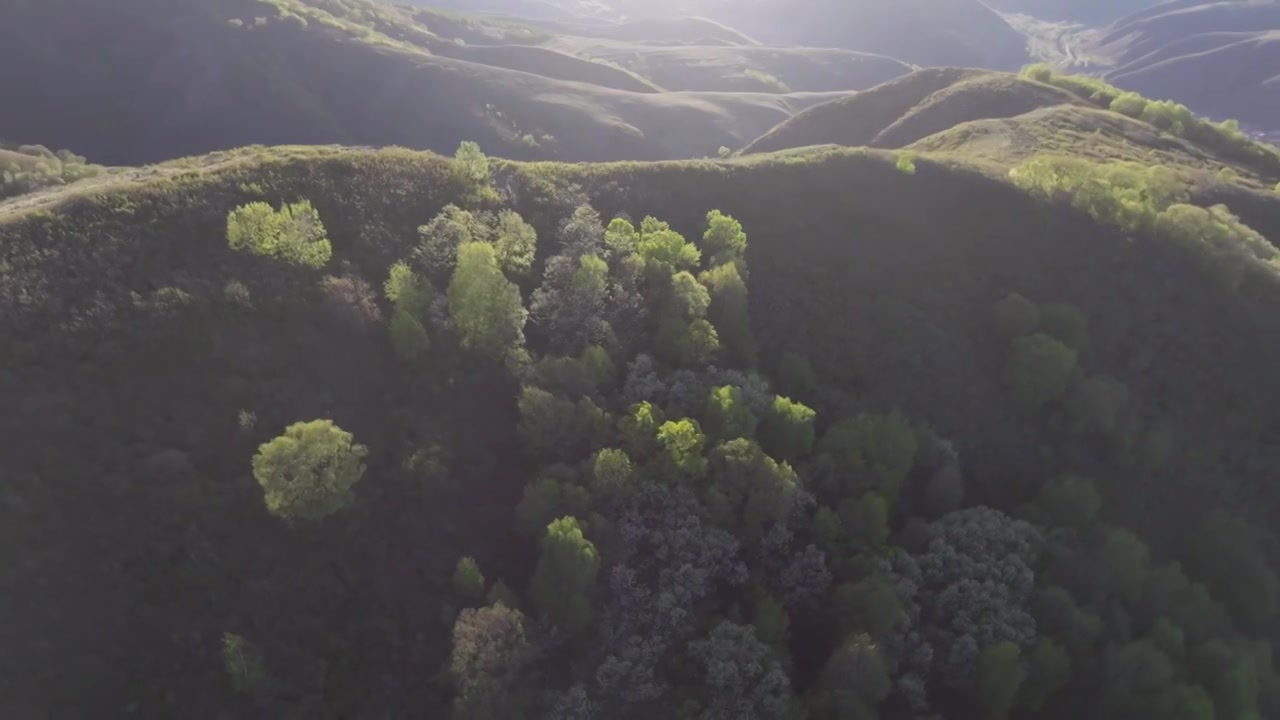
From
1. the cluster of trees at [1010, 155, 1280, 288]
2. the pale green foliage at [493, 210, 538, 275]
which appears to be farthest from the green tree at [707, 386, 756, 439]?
the cluster of trees at [1010, 155, 1280, 288]

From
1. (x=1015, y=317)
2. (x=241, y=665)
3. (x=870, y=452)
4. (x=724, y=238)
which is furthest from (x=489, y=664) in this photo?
(x=1015, y=317)

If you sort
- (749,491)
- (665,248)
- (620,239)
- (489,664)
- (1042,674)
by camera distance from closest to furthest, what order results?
(489,664) → (1042,674) → (749,491) → (665,248) → (620,239)

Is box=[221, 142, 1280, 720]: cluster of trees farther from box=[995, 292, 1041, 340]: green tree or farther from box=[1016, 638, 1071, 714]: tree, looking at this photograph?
box=[995, 292, 1041, 340]: green tree

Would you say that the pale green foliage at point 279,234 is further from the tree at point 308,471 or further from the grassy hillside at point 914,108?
the grassy hillside at point 914,108

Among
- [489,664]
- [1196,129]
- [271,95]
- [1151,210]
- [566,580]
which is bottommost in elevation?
[271,95]

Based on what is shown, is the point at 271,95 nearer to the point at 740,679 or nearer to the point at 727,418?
the point at 727,418

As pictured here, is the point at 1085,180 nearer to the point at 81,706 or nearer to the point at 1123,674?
the point at 1123,674
